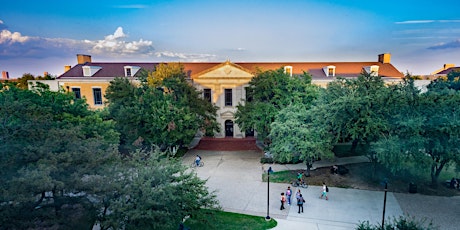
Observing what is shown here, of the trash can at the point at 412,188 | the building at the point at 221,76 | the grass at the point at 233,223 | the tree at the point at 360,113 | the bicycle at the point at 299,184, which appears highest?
the building at the point at 221,76

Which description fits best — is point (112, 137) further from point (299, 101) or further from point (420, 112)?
point (420, 112)

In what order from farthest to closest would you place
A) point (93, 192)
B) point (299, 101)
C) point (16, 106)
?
point (299, 101)
point (16, 106)
point (93, 192)

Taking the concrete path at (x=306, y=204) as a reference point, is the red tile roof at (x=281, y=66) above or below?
above

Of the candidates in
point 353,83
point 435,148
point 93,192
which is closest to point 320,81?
point 353,83

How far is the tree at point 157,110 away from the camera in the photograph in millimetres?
23922

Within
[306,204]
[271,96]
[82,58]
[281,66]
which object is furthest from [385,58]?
[82,58]

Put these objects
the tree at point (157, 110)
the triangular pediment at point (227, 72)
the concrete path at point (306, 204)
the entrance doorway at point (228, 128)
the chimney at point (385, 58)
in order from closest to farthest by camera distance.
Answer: the concrete path at point (306, 204) < the tree at point (157, 110) < the triangular pediment at point (227, 72) < the entrance doorway at point (228, 128) < the chimney at point (385, 58)

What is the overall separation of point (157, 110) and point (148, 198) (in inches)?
559

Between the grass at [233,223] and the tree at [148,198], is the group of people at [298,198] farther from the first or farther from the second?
the tree at [148,198]

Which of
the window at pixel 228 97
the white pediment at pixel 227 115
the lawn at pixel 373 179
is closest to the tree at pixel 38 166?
the lawn at pixel 373 179

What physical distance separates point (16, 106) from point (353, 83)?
22.2m

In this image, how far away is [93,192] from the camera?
9883 millimetres

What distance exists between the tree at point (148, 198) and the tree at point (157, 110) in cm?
1174

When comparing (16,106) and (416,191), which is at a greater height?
(16,106)
